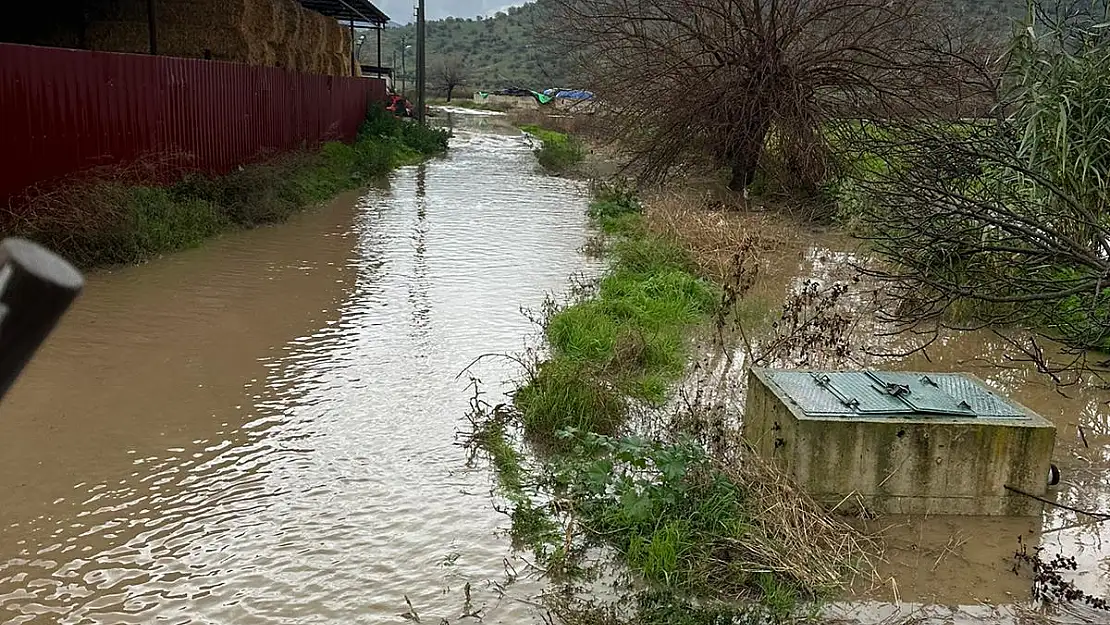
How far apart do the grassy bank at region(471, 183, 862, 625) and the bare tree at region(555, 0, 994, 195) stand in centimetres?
955

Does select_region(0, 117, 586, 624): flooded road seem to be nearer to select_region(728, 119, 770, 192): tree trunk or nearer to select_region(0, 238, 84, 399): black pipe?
select_region(0, 238, 84, 399): black pipe

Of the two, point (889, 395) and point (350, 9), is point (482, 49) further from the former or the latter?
point (889, 395)

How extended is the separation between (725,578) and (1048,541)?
202 cm

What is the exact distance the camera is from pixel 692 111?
625 inches

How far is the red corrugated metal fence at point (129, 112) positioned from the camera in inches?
374

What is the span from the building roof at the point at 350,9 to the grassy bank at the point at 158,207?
7.92 meters

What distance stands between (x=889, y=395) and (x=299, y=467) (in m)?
3.51

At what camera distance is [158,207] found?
11250 mm

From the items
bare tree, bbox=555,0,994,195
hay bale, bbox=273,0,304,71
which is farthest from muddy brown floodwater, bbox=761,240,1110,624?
hay bale, bbox=273,0,304,71

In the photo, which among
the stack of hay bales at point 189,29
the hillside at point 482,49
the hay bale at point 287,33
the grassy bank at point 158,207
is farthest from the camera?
the hillside at point 482,49

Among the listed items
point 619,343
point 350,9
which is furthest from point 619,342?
point 350,9

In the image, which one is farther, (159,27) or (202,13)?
(202,13)

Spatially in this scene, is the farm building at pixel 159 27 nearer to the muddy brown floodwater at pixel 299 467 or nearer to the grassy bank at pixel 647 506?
the muddy brown floodwater at pixel 299 467

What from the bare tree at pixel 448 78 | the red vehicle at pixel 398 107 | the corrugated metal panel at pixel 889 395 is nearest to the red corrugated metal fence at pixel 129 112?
the corrugated metal panel at pixel 889 395
